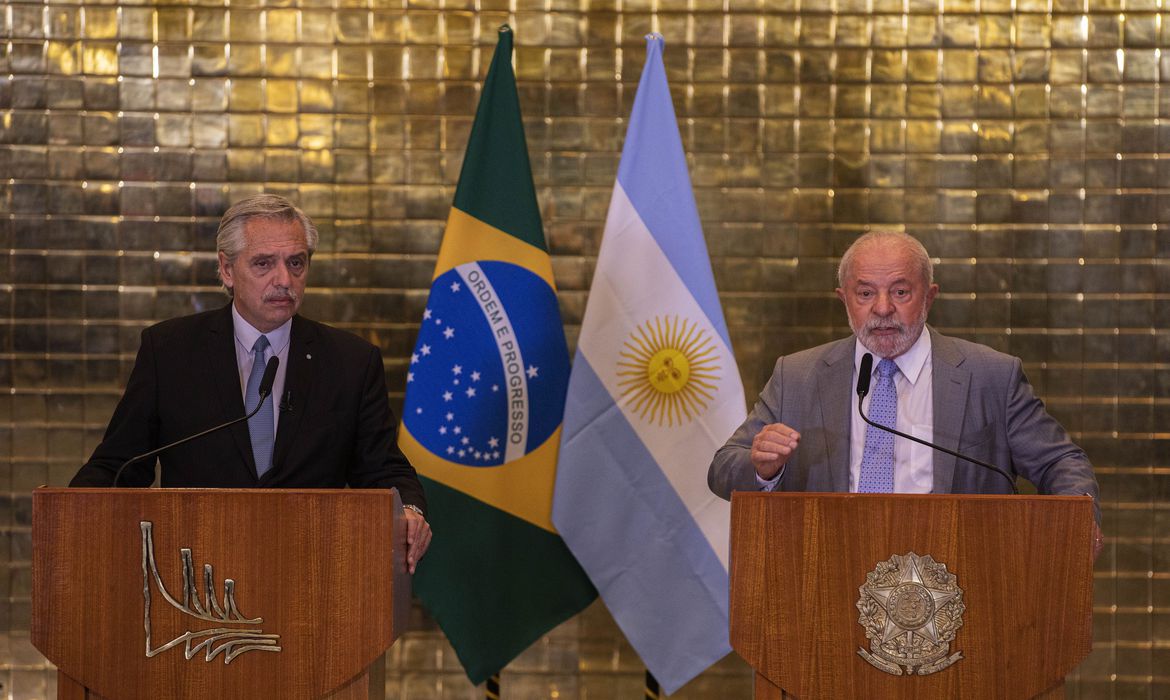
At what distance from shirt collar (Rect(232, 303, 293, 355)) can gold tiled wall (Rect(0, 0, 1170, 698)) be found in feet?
4.54

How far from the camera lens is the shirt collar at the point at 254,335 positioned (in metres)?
3.08

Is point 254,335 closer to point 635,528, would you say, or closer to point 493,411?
point 493,411

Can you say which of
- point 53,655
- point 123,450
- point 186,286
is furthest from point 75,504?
point 186,286

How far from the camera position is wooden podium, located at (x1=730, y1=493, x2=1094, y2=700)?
2.26 meters

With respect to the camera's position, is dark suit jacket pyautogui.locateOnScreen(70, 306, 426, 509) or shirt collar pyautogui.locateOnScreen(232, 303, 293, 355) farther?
shirt collar pyautogui.locateOnScreen(232, 303, 293, 355)

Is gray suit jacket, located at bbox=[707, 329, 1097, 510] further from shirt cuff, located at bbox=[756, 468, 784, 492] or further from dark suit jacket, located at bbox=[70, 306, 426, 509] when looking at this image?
dark suit jacket, located at bbox=[70, 306, 426, 509]

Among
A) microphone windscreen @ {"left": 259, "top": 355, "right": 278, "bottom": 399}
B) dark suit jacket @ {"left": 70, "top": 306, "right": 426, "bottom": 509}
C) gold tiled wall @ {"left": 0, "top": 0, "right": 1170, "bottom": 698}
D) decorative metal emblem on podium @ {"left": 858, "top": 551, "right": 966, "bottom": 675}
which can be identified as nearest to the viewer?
decorative metal emblem on podium @ {"left": 858, "top": 551, "right": 966, "bottom": 675}

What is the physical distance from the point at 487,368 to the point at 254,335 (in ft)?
2.99

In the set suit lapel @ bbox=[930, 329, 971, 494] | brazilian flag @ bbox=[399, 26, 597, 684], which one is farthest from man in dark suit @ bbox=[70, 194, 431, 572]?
suit lapel @ bbox=[930, 329, 971, 494]

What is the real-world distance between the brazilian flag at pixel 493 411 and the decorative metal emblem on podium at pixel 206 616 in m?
1.53

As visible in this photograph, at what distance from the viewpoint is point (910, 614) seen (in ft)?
7.45

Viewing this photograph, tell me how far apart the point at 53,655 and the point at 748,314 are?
276 centimetres

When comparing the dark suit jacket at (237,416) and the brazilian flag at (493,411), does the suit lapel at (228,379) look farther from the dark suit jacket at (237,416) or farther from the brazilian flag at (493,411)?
the brazilian flag at (493,411)

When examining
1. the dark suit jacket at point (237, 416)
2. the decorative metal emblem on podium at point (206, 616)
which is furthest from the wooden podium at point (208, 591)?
the dark suit jacket at point (237, 416)
